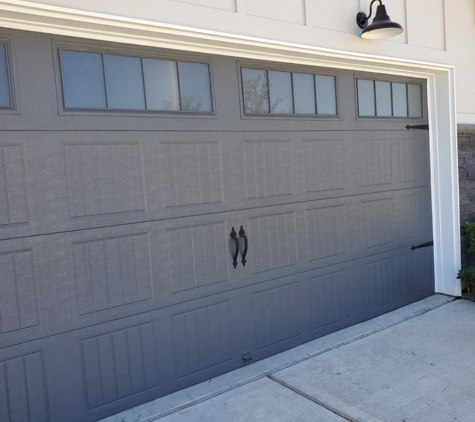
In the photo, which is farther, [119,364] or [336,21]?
[336,21]

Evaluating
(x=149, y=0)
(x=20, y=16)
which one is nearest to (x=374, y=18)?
(x=149, y=0)

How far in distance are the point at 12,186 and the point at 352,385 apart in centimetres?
260

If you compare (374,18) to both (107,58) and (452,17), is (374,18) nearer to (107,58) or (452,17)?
(452,17)

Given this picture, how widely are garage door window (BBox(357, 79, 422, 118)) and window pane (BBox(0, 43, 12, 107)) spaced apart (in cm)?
310

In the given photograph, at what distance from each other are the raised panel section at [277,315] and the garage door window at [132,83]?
1596 millimetres

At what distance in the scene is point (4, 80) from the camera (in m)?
2.68

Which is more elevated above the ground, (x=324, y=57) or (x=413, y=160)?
(x=324, y=57)

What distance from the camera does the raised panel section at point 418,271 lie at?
5.07 metres

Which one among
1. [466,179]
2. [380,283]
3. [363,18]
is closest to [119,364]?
[380,283]

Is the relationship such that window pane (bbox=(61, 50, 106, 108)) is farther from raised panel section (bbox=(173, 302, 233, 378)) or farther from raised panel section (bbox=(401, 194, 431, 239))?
raised panel section (bbox=(401, 194, 431, 239))

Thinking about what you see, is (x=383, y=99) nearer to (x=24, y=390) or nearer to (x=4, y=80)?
(x=4, y=80)

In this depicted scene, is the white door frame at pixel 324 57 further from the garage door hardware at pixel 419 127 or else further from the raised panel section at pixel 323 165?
the raised panel section at pixel 323 165

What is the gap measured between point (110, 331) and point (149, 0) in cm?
210

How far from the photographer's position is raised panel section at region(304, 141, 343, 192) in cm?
417
